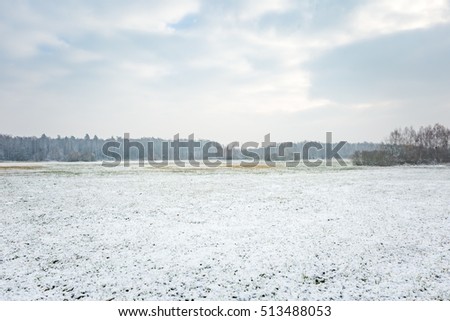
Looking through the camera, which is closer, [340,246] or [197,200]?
[340,246]

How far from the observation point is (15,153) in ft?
495

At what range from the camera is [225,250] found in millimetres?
13258

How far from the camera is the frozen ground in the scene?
31.2 feet

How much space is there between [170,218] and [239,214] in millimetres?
4538

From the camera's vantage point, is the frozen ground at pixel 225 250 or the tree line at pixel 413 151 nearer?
the frozen ground at pixel 225 250

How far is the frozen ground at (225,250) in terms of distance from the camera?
9516 mm

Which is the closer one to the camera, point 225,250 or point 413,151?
point 225,250

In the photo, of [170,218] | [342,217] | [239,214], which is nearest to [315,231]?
[342,217]

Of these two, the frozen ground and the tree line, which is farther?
the tree line

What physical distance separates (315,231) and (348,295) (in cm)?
718

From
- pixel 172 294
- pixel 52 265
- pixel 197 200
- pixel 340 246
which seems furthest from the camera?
pixel 197 200
